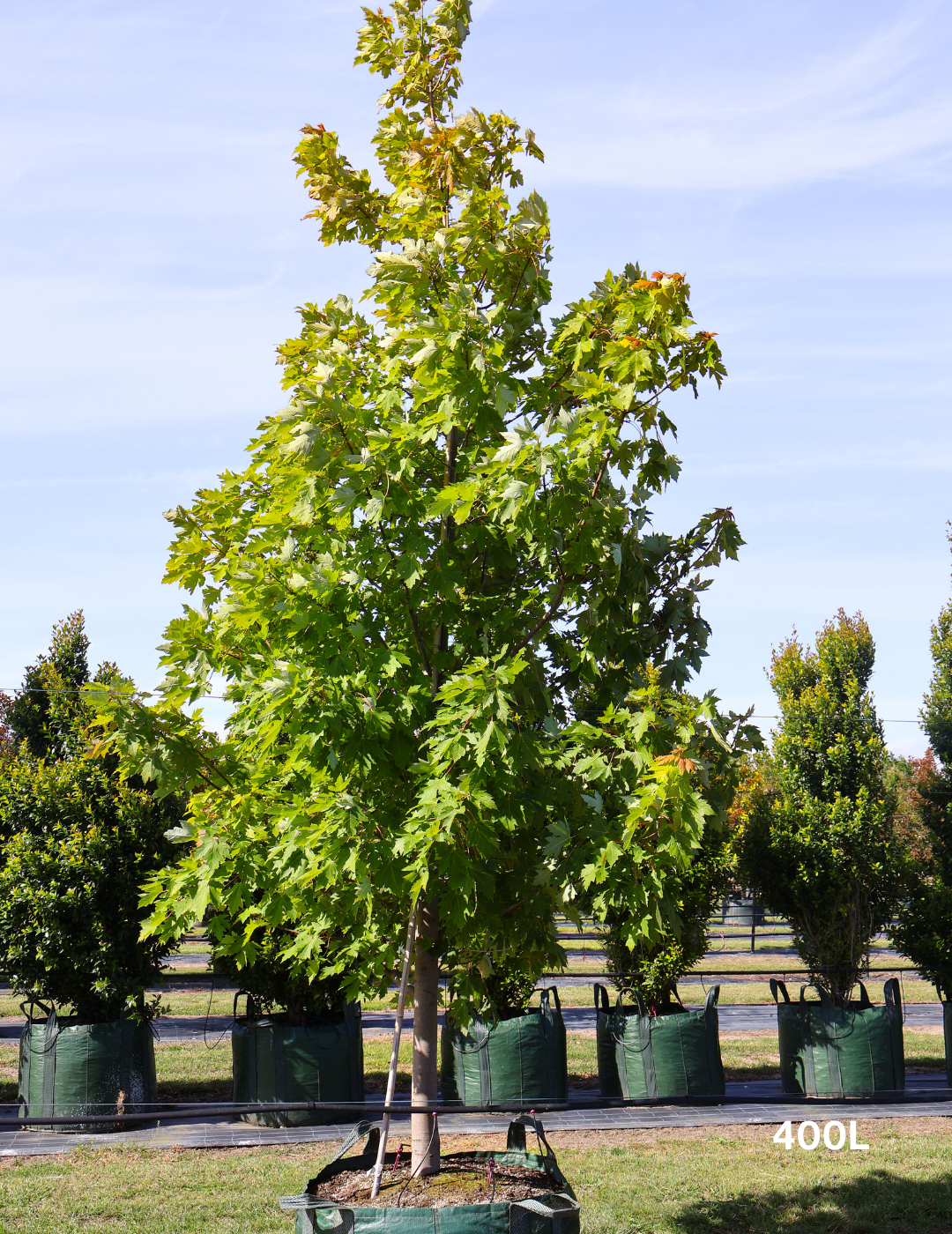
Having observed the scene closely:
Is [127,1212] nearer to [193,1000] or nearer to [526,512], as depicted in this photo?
[526,512]

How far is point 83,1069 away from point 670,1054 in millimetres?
6168

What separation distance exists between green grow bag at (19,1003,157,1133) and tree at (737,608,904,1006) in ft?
24.0

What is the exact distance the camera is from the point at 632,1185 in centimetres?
849

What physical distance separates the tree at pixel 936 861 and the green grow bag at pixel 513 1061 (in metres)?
4.68

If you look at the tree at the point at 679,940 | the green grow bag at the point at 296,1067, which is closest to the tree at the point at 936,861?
the tree at the point at 679,940

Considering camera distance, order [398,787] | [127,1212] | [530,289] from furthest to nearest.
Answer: [127,1212] → [530,289] → [398,787]

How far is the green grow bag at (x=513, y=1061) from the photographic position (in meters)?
11.5

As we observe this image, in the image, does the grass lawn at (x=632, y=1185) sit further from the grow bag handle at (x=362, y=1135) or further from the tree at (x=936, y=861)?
the tree at (x=936, y=861)

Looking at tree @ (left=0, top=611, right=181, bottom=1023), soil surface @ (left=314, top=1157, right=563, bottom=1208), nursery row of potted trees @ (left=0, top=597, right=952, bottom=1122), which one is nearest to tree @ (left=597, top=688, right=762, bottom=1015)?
nursery row of potted trees @ (left=0, top=597, right=952, bottom=1122)

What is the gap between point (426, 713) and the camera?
216 inches

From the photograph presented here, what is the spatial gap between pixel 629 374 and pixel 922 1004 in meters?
22.2

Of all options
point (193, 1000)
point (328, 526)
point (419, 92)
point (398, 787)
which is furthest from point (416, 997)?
point (193, 1000)

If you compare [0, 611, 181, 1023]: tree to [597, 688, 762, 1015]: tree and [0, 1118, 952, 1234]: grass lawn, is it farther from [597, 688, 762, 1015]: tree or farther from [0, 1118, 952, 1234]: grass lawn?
[597, 688, 762, 1015]: tree

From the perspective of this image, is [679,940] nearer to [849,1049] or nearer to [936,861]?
[849,1049]
